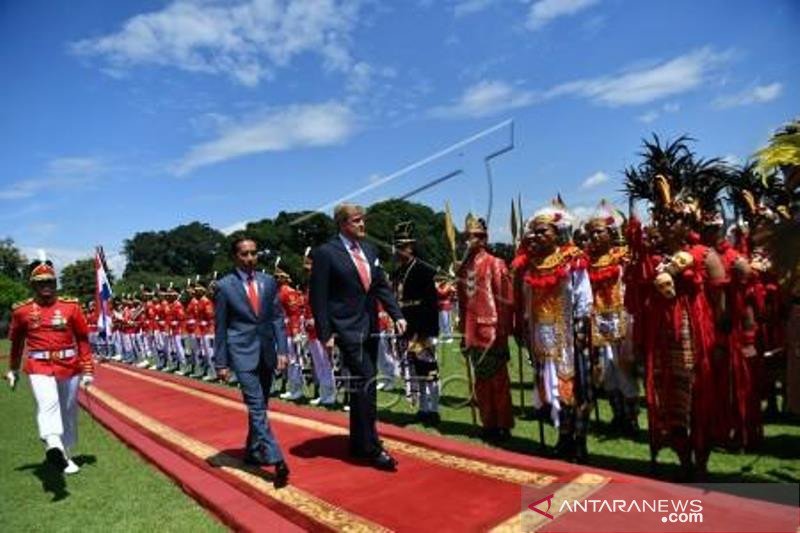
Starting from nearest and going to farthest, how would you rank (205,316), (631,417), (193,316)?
(631,417) → (205,316) → (193,316)

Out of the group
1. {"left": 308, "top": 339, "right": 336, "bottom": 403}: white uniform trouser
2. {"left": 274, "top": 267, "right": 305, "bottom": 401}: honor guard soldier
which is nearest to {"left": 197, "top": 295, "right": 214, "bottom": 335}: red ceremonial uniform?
{"left": 274, "top": 267, "right": 305, "bottom": 401}: honor guard soldier

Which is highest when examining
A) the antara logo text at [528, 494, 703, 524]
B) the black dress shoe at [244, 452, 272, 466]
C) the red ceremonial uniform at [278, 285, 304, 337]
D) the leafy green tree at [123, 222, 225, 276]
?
the leafy green tree at [123, 222, 225, 276]

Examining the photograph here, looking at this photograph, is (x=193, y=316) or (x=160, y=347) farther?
(x=160, y=347)

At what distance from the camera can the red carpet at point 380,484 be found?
4391 millimetres

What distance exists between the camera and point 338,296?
6180 mm

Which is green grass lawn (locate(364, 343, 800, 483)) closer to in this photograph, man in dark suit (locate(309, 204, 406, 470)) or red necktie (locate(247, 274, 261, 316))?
man in dark suit (locate(309, 204, 406, 470))

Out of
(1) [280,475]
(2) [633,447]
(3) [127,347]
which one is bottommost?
(2) [633,447]

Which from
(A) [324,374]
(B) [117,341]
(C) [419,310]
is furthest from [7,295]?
(C) [419,310]

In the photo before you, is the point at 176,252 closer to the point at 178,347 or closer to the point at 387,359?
the point at 178,347

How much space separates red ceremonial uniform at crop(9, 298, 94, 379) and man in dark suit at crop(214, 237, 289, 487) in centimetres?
187

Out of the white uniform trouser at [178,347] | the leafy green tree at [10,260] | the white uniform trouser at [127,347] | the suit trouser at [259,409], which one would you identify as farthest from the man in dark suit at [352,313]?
the leafy green tree at [10,260]

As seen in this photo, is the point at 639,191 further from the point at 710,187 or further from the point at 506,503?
the point at 506,503

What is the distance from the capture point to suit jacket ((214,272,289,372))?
20.0 feet

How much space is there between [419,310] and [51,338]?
12.4 ft
